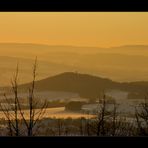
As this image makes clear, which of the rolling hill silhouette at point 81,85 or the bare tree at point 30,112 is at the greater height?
the rolling hill silhouette at point 81,85

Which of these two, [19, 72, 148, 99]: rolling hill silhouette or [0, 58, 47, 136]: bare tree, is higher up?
[19, 72, 148, 99]: rolling hill silhouette

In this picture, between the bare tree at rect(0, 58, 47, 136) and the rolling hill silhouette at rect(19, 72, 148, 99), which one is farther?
the bare tree at rect(0, 58, 47, 136)

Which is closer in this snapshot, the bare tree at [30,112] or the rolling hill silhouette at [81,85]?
the rolling hill silhouette at [81,85]

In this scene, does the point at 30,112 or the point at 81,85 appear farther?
the point at 30,112

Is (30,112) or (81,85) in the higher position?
(81,85)
